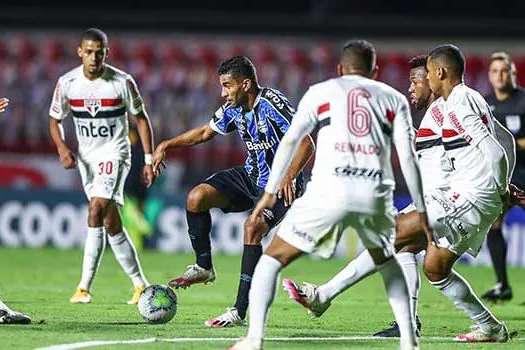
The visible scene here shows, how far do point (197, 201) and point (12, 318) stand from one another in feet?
5.78

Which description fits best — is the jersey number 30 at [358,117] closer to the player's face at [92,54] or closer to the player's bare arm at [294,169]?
the player's bare arm at [294,169]

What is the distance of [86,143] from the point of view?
12367 millimetres

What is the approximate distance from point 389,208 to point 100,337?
2381mm

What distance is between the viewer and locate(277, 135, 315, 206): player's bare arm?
985cm

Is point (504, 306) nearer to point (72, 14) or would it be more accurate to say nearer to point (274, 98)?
point (274, 98)

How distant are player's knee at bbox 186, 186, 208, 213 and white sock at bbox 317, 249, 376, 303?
4.92 ft

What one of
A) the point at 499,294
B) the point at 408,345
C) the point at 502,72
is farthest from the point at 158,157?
the point at 502,72

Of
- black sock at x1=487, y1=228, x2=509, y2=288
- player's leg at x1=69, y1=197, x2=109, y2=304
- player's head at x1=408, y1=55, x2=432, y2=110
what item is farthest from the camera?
black sock at x1=487, y1=228, x2=509, y2=288

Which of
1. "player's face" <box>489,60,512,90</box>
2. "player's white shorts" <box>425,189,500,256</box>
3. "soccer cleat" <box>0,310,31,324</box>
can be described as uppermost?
"player's face" <box>489,60,512,90</box>

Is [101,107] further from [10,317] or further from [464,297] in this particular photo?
[464,297]

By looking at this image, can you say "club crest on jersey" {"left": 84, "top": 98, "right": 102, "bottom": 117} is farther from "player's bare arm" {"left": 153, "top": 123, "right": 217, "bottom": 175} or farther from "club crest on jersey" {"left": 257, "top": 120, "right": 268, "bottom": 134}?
"club crest on jersey" {"left": 257, "top": 120, "right": 268, "bottom": 134}

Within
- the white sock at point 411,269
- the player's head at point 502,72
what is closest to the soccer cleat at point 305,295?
the white sock at point 411,269

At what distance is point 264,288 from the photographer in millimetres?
8023

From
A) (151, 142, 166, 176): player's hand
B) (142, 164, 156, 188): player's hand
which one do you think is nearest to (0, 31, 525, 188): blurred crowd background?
(142, 164, 156, 188): player's hand
